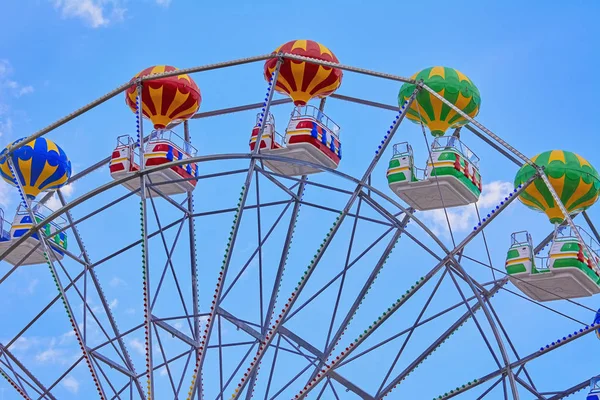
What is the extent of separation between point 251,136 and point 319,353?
5.75 metres

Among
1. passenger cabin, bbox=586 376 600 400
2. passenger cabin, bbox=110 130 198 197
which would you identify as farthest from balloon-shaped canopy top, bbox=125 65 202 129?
passenger cabin, bbox=586 376 600 400

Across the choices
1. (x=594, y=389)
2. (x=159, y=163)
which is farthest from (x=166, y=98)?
(x=594, y=389)

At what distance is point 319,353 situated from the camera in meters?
27.6

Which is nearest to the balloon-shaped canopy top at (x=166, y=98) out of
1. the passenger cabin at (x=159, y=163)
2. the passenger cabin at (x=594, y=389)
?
the passenger cabin at (x=159, y=163)

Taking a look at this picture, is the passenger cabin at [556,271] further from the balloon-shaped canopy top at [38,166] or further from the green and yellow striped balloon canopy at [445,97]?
the balloon-shaped canopy top at [38,166]

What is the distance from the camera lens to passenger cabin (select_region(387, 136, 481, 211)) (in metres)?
24.1

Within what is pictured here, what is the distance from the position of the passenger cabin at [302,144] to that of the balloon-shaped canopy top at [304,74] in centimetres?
45

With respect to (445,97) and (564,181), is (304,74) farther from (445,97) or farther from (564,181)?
(564,181)

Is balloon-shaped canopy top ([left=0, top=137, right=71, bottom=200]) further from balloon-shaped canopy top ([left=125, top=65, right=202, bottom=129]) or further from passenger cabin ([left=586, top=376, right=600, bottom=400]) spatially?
passenger cabin ([left=586, top=376, right=600, bottom=400])

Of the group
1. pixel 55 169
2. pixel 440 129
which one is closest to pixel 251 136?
pixel 440 129

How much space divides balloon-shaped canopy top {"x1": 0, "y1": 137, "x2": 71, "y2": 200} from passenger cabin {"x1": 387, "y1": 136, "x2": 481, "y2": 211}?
865 cm

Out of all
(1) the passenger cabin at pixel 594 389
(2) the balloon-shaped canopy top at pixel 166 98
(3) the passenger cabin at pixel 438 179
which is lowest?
(1) the passenger cabin at pixel 594 389

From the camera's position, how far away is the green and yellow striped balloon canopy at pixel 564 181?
84.7 feet

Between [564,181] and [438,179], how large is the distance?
346 cm
